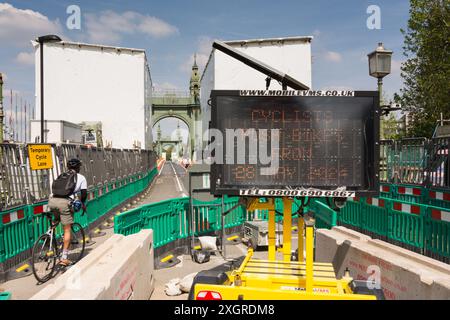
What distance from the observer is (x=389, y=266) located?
18.1 feet

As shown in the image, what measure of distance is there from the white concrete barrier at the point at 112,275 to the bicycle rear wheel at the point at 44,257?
179 centimetres

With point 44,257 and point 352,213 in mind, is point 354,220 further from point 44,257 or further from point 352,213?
point 44,257

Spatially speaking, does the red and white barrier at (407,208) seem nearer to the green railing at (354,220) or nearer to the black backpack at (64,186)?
the green railing at (354,220)

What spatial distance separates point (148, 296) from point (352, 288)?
317 centimetres

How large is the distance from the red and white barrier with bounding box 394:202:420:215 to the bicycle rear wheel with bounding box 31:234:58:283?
6.79m

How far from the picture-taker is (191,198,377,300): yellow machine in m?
4.36

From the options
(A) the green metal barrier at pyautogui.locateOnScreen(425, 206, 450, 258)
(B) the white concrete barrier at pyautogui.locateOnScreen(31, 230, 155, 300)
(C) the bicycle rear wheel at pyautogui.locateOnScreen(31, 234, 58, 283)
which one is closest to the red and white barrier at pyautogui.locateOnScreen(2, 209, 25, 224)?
(C) the bicycle rear wheel at pyautogui.locateOnScreen(31, 234, 58, 283)

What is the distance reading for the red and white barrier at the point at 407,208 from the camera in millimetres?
8139

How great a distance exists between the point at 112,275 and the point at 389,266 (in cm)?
348

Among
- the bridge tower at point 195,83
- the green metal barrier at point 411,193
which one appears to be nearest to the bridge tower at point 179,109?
the bridge tower at point 195,83

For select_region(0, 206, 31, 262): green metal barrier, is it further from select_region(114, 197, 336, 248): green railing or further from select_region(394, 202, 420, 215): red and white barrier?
select_region(394, 202, 420, 215): red and white barrier

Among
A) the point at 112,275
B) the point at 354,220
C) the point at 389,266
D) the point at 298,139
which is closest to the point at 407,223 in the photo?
the point at 354,220

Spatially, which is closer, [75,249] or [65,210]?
[65,210]

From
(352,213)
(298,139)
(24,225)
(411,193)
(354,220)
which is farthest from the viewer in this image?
(411,193)
